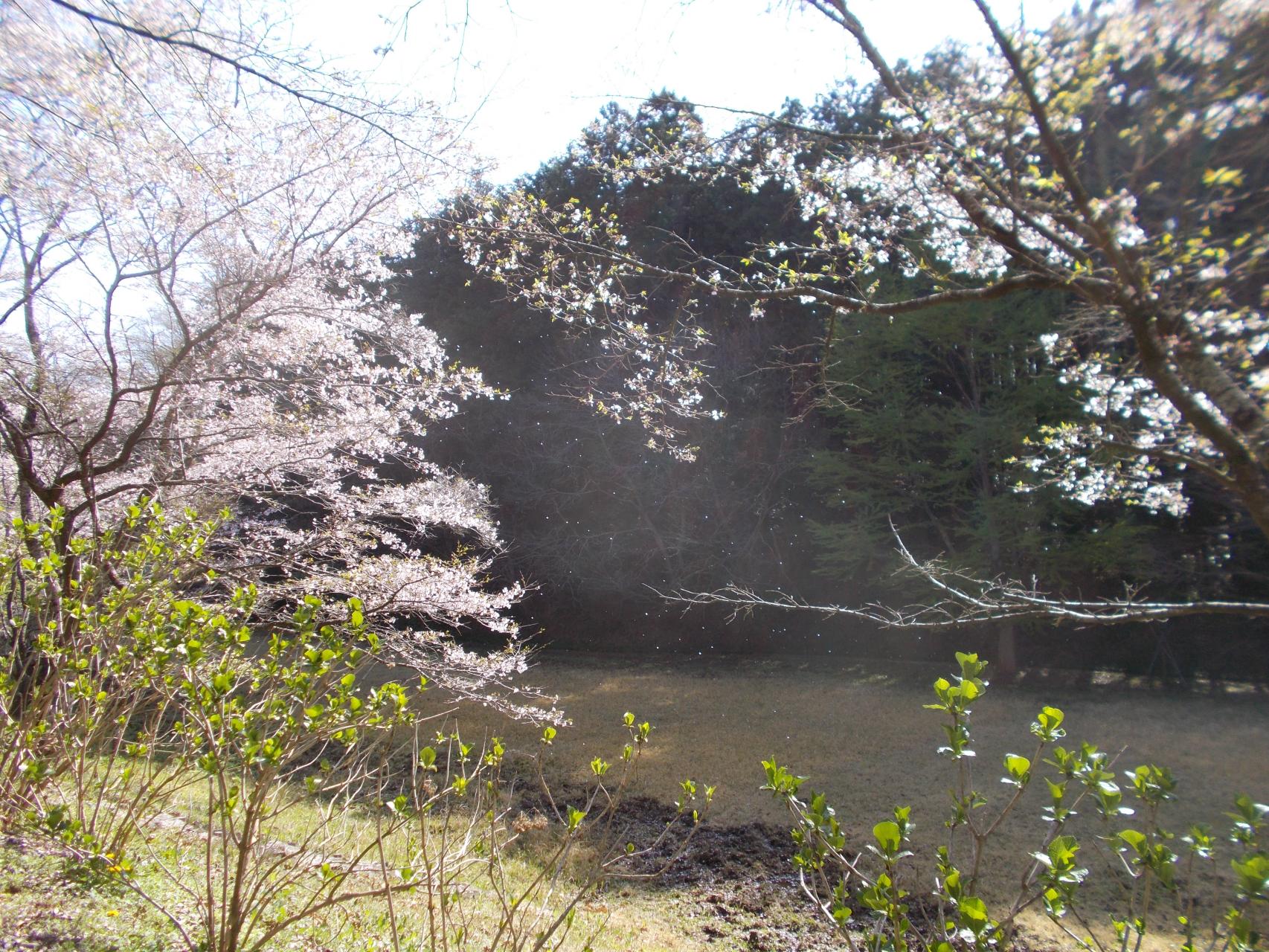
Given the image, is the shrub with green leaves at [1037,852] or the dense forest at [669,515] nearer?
the shrub with green leaves at [1037,852]

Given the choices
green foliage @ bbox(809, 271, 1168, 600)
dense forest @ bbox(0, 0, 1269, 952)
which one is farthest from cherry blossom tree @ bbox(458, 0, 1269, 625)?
green foliage @ bbox(809, 271, 1168, 600)

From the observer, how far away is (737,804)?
18.9ft

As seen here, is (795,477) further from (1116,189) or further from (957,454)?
(1116,189)

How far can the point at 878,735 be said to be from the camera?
7.29 meters

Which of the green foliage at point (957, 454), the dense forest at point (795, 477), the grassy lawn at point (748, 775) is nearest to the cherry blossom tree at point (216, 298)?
the grassy lawn at point (748, 775)

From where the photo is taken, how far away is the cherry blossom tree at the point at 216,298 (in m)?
3.52

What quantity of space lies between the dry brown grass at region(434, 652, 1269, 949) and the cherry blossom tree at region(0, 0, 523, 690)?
6.47 feet

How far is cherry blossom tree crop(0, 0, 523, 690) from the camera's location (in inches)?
138

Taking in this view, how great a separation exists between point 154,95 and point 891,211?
3.53 m

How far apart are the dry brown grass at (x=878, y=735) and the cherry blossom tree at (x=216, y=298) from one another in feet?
6.47

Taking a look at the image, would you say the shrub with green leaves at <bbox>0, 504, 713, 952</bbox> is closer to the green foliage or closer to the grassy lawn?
the grassy lawn

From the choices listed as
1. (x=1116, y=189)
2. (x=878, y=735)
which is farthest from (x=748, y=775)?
(x=1116, y=189)

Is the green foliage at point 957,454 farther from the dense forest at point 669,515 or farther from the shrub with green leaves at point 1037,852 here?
the shrub with green leaves at point 1037,852

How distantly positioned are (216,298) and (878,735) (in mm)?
6342
